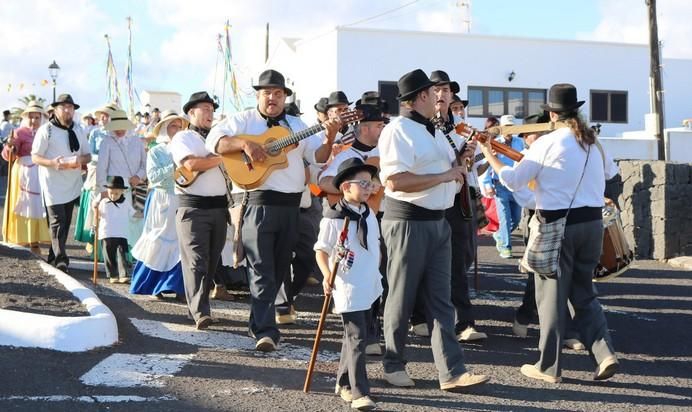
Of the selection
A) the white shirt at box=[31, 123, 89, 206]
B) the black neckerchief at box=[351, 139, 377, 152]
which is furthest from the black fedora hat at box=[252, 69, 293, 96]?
the white shirt at box=[31, 123, 89, 206]

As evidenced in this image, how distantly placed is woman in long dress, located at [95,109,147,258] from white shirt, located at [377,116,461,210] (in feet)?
18.3

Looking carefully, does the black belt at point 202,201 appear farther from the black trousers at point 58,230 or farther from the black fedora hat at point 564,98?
the black trousers at point 58,230

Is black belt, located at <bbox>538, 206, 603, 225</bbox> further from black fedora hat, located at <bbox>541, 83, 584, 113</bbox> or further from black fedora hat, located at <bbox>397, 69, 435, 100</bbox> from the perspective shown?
black fedora hat, located at <bbox>397, 69, 435, 100</bbox>

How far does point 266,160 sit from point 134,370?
188cm

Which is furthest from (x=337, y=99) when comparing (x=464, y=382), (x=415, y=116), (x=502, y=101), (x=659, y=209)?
(x=502, y=101)

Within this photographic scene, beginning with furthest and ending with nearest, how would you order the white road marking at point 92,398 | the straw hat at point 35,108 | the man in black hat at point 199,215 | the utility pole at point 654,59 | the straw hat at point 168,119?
the utility pole at point 654,59 < the straw hat at point 35,108 < the straw hat at point 168,119 < the man in black hat at point 199,215 < the white road marking at point 92,398

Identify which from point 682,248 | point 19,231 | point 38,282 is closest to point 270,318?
point 38,282

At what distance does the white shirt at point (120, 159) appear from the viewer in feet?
35.5

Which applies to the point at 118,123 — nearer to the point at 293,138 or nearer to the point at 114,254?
the point at 114,254

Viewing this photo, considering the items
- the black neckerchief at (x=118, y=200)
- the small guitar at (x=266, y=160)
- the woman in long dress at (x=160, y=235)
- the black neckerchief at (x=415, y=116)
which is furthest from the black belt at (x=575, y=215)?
the black neckerchief at (x=118, y=200)

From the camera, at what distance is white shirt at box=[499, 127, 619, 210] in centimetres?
619

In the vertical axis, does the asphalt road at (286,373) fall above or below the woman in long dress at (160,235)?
below

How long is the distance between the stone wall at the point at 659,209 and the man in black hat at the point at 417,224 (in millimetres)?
7866

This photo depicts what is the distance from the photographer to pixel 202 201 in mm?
7863
